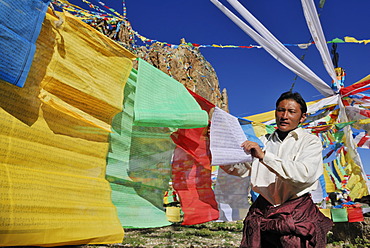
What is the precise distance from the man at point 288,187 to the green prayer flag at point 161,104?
66 cm

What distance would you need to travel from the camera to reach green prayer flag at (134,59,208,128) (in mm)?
2373

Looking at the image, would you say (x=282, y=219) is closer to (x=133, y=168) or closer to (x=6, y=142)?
(x=133, y=168)

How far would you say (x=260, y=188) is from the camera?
2.16 m

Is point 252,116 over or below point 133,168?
over

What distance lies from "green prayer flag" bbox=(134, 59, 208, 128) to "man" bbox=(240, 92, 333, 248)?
66cm

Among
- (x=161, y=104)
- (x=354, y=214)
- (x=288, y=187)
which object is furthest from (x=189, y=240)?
(x=288, y=187)

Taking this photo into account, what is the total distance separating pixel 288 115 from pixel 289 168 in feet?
1.66

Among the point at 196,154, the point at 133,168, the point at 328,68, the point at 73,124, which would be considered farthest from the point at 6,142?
the point at 328,68

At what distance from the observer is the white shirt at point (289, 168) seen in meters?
1.86

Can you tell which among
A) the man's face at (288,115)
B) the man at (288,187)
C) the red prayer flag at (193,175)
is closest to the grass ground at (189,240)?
the red prayer flag at (193,175)

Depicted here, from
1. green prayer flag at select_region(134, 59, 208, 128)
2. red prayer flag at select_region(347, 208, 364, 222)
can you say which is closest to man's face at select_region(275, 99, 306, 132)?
green prayer flag at select_region(134, 59, 208, 128)

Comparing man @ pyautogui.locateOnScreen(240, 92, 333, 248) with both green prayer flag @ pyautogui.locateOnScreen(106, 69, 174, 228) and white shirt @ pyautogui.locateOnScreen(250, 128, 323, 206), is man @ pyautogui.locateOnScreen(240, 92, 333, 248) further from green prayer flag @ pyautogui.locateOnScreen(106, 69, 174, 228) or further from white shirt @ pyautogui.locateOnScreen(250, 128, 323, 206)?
green prayer flag @ pyautogui.locateOnScreen(106, 69, 174, 228)

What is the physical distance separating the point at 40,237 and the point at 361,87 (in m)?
5.21

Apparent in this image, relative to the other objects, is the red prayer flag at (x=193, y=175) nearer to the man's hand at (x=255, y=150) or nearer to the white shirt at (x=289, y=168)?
the white shirt at (x=289, y=168)
